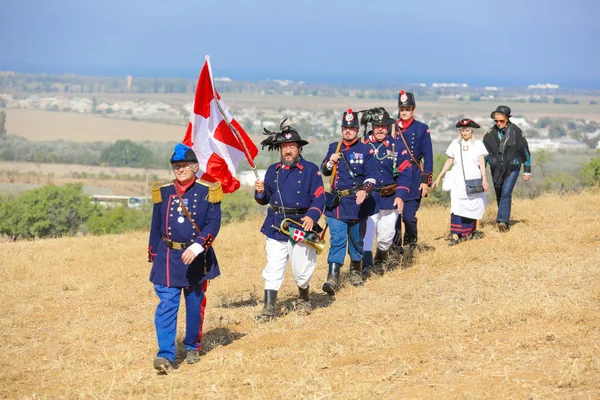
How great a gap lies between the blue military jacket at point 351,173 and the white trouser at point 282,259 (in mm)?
1303

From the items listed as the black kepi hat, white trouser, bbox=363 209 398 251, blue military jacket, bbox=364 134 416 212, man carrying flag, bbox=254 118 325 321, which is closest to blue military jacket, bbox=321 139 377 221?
the black kepi hat

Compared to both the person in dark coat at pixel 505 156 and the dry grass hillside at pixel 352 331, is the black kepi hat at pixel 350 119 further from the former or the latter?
the person in dark coat at pixel 505 156

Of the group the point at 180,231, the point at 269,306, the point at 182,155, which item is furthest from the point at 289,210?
the point at 182,155

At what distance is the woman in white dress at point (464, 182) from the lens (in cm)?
1403

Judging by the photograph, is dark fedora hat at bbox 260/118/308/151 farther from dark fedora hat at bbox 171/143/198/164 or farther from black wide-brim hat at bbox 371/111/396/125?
black wide-brim hat at bbox 371/111/396/125

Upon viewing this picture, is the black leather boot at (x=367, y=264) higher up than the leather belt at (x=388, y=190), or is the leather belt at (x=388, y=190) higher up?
the leather belt at (x=388, y=190)

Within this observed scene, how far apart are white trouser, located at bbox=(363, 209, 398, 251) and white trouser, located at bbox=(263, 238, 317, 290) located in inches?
80.7

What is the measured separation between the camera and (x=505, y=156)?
14633mm

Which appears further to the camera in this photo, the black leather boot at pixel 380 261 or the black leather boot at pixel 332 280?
the black leather boot at pixel 380 261

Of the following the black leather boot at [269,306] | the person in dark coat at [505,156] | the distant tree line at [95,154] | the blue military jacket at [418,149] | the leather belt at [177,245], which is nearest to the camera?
the leather belt at [177,245]

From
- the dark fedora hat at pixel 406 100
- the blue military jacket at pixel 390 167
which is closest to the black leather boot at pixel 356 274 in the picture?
the blue military jacket at pixel 390 167

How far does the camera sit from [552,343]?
7.77m

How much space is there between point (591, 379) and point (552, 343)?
3.51 feet

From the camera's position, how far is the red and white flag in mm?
10414
